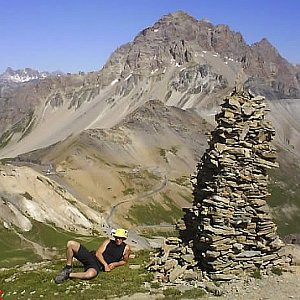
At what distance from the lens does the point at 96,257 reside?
27344 mm

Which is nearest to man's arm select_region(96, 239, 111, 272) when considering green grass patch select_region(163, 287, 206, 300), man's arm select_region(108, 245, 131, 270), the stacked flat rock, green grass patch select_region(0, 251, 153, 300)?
man's arm select_region(108, 245, 131, 270)

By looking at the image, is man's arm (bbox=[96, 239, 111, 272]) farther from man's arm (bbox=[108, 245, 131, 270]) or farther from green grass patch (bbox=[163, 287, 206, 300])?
green grass patch (bbox=[163, 287, 206, 300])

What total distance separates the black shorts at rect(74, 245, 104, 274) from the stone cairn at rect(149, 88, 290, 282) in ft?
11.2

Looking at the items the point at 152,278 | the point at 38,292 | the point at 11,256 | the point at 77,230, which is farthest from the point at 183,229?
the point at 77,230

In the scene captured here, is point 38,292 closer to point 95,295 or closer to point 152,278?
A: point 95,295

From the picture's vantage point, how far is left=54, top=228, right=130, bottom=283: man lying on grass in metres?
26.8

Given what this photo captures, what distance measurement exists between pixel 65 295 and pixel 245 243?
9.72m

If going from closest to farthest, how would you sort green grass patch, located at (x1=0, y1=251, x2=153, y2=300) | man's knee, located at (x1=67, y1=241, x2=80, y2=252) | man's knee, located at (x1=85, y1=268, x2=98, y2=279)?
green grass patch, located at (x1=0, y1=251, x2=153, y2=300)
man's knee, located at (x1=67, y1=241, x2=80, y2=252)
man's knee, located at (x1=85, y1=268, x2=98, y2=279)

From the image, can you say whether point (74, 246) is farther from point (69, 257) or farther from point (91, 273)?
point (91, 273)

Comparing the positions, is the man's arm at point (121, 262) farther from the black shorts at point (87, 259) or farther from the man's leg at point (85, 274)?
the man's leg at point (85, 274)

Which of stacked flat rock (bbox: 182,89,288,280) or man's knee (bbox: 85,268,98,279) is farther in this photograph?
stacked flat rock (bbox: 182,89,288,280)

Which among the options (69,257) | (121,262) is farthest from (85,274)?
(121,262)

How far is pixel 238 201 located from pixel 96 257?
813 cm

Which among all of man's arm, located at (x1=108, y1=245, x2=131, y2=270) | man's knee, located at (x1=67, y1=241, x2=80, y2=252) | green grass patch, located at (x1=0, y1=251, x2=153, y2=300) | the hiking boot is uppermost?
man's knee, located at (x1=67, y1=241, x2=80, y2=252)
